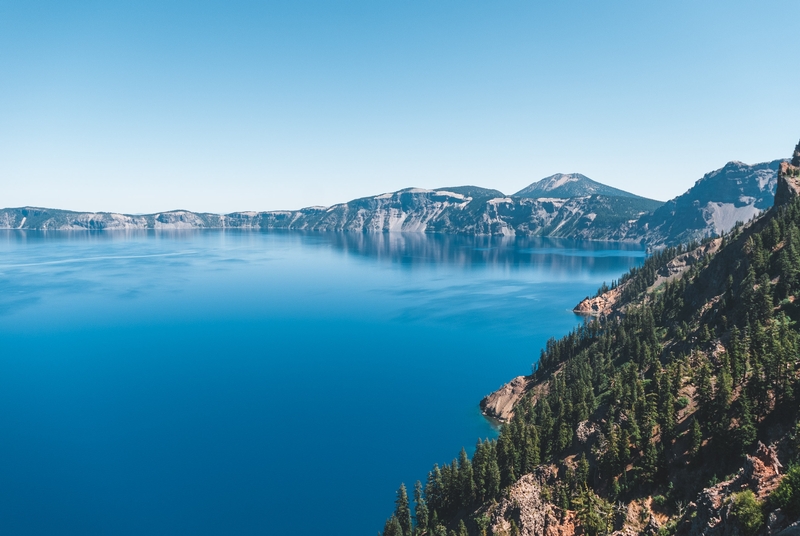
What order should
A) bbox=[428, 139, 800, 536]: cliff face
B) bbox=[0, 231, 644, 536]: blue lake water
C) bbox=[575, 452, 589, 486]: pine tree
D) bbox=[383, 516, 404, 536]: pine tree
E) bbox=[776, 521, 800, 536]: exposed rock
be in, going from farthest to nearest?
1. bbox=[0, 231, 644, 536]: blue lake water
2. bbox=[383, 516, 404, 536]: pine tree
3. bbox=[575, 452, 589, 486]: pine tree
4. bbox=[428, 139, 800, 536]: cliff face
5. bbox=[776, 521, 800, 536]: exposed rock

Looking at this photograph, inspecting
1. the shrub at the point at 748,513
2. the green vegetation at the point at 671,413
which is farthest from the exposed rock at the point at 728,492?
the green vegetation at the point at 671,413

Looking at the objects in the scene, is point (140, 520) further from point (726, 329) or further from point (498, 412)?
point (726, 329)

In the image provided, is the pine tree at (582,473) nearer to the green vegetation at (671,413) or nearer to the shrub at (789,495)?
the green vegetation at (671,413)

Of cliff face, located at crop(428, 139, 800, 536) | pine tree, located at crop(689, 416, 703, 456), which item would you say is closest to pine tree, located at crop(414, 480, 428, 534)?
cliff face, located at crop(428, 139, 800, 536)

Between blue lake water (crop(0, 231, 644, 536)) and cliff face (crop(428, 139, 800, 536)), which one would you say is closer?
cliff face (crop(428, 139, 800, 536))

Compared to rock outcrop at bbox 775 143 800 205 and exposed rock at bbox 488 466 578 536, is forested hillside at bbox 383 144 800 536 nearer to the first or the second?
exposed rock at bbox 488 466 578 536

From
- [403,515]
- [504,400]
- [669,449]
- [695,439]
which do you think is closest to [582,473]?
[669,449]

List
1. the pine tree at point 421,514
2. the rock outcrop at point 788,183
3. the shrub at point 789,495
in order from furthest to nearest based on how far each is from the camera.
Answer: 1. the rock outcrop at point 788,183
2. the pine tree at point 421,514
3. the shrub at point 789,495

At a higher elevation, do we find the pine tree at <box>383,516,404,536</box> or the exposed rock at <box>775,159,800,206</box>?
the exposed rock at <box>775,159,800,206</box>
